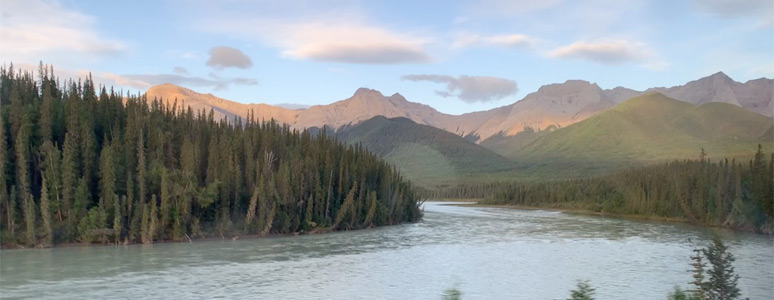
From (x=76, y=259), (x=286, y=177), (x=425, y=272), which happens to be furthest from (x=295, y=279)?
(x=286, y=177)

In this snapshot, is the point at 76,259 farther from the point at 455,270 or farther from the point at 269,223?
the point at 455,270

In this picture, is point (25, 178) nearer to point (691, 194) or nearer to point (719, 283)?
point (719, 283)

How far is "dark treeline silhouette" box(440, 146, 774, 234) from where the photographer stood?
76.8m

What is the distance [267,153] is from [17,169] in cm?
2472

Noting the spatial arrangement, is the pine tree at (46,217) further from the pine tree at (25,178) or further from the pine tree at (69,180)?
the pine tree at (69,180)

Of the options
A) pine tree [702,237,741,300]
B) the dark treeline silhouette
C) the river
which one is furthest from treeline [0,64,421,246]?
pine tree [702,237,741,300]

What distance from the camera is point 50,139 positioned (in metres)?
62.1

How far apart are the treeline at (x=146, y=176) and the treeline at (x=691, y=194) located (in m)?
41.1

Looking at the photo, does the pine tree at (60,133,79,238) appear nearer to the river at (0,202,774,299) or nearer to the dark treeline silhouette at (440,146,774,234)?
the river at (0,202,774,299)

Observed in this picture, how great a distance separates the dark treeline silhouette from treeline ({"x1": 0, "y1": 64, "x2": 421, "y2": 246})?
4113 cm

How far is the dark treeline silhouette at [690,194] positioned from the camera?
76.8 meters

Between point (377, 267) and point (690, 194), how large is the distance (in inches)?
2547

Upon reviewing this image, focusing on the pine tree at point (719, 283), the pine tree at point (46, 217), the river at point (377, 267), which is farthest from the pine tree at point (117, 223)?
the pine tree at point (719, 283)

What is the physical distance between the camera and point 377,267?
Result: 4525cm
